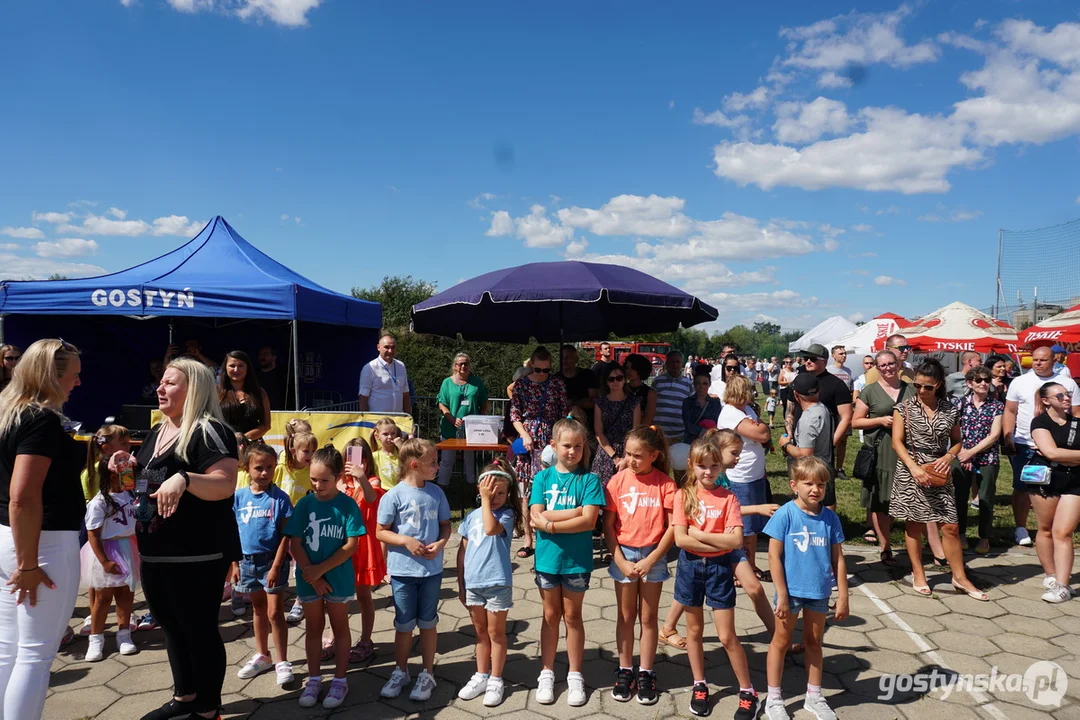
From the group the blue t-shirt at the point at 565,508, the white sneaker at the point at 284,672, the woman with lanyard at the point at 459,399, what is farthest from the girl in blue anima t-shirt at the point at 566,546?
the woman with lanyard at the point at 459,399

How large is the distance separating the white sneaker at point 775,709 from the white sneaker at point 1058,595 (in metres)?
3.04

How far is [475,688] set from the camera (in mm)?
3348

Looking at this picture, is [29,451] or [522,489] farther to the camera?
[522,489]

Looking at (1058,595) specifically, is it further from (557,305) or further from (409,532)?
(557,305)

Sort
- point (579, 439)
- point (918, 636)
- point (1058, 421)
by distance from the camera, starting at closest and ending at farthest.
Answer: point (579, 439)
point (918, 636)
point (1058, 421)

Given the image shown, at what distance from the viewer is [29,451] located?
8.26 ft

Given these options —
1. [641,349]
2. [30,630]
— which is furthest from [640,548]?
[641,349]

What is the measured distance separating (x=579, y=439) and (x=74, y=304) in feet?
21.9

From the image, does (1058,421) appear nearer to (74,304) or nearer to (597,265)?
(597,265)

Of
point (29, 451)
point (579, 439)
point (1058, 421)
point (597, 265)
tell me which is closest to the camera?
point (29, 451)

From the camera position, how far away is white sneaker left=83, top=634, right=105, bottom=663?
380 cm

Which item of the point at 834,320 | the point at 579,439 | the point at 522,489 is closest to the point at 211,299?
the point at 522,489

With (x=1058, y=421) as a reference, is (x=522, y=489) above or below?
below

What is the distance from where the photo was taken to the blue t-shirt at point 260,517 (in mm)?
3605
